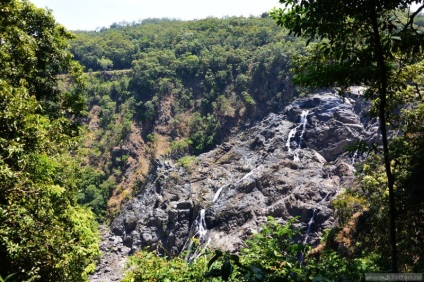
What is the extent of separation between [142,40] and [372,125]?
5529 centimetres

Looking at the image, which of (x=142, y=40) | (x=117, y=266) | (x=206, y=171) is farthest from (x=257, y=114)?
(x=142, y=40)

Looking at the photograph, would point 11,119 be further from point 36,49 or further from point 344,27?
point 344,27

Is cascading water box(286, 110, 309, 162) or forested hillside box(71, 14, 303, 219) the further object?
forested hillside box(71, 14, 303, 219)

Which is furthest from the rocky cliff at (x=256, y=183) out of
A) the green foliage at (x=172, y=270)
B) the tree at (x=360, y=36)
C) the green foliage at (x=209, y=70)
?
the tree at (x=360, y=36)

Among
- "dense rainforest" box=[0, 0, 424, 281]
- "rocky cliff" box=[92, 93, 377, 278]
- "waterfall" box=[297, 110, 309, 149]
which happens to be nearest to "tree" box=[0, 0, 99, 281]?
"dense rainforest" box=[0, 0, 424, 281]

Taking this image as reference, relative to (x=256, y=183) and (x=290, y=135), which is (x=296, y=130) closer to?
(x=290, y=135)

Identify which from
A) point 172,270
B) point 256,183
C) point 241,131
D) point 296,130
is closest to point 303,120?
point 296,130

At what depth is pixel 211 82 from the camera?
5634 centimetres

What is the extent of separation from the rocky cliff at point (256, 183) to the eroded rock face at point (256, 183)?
0.31 feet

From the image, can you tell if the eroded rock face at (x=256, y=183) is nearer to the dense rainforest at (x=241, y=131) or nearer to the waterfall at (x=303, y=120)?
the waterfall at (x=303, y=120)

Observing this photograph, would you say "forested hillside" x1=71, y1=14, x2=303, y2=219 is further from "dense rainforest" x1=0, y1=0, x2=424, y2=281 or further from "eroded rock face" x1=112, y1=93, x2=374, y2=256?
"eroded rock face" x1=112, y1=93, x2=374, y2=256

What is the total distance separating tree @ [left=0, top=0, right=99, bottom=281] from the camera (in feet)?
21.5

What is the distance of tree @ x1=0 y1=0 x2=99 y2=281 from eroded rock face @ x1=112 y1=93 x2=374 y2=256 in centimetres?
2272

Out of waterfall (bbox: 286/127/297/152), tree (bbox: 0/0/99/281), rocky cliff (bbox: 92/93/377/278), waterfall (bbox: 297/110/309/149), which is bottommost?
rocky cliff (bbox: 92/93/377/278)
